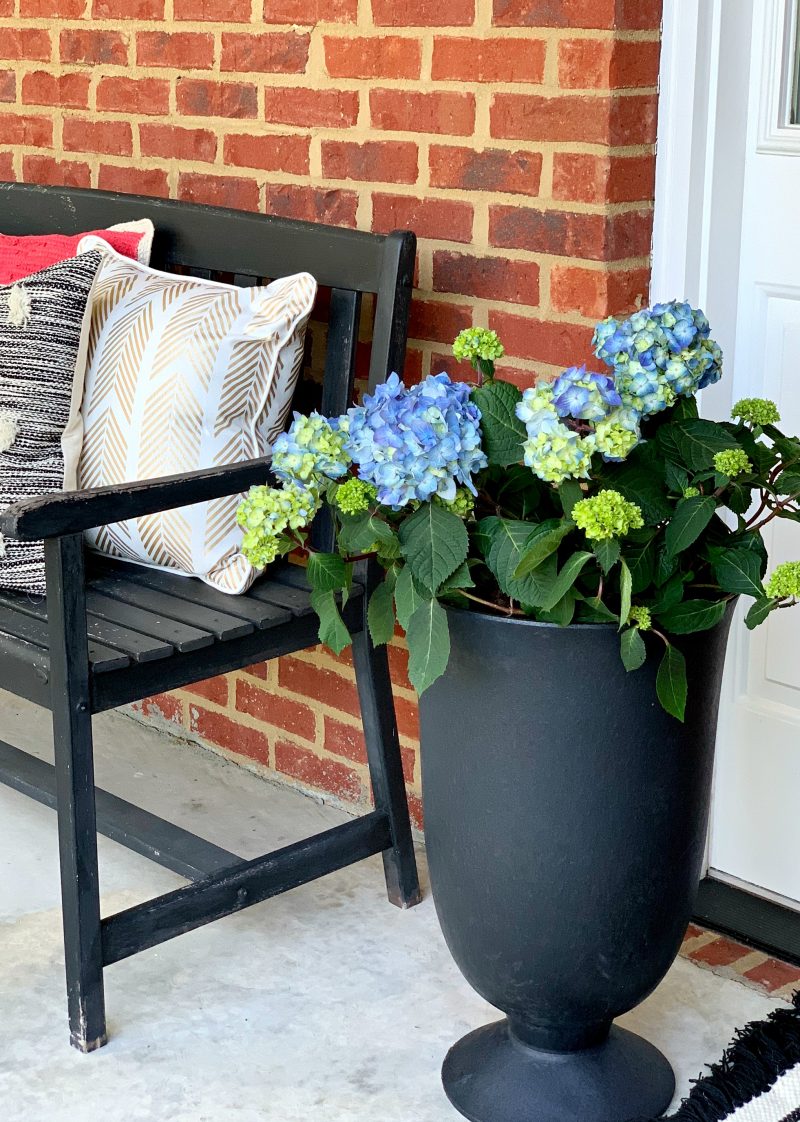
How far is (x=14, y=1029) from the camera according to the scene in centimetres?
206

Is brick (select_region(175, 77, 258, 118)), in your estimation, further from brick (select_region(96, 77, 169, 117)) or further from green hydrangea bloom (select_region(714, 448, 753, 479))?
green hydrangea bloom (select_region(714, 448, 753, 479))

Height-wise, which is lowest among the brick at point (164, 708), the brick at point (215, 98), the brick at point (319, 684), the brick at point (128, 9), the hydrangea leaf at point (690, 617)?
the brick at point (164, 708)

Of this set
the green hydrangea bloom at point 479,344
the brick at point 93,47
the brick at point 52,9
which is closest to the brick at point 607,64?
the green hydrangea bloom at point 479,344

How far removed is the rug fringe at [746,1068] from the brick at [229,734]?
120 centimetres

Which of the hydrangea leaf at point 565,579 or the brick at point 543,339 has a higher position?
the brick at point 543,339

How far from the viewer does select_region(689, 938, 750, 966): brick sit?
2.24m

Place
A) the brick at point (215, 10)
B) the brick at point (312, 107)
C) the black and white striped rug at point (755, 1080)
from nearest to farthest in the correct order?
1. the black and white striped rug at point (755, 1080)
2. the brick at point (312, 107)
3. the brick at point (215, 10)

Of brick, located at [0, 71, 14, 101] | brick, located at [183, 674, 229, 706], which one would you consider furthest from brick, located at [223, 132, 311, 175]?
brick, located at [183, 674, 229, 706]

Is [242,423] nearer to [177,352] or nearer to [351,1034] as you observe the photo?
[177,352]

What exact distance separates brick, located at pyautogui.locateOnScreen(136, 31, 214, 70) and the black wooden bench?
0.29 metres

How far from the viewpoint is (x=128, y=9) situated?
2.76 meters

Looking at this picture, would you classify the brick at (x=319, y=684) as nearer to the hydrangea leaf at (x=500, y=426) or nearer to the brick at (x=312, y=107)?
the brick at (x=312, y=107)

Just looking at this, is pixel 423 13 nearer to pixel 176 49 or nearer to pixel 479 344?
pixel 176 49

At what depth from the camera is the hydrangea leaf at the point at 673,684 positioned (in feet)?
5.25
